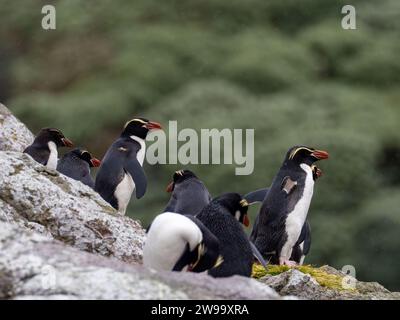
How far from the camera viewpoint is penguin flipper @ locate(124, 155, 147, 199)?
955 centimetres

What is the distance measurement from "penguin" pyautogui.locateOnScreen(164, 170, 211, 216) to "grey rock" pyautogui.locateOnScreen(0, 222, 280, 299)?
290cm

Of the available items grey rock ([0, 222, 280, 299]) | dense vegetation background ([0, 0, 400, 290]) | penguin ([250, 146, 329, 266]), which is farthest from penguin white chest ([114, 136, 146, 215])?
dense vegetation background ([0, 0, 400, 290])

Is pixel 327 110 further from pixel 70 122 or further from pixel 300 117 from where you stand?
pixel 70 122

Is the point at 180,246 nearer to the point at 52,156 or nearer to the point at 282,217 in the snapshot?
the point at 282,217

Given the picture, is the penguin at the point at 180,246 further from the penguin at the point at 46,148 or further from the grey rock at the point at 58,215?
the penguin at the point at 46,148

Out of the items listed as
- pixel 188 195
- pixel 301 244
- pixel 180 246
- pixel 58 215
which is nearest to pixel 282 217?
pixel 188 195

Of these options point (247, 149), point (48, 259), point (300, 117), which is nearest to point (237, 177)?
point (247, 149)

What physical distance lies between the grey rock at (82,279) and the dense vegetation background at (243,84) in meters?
17.5

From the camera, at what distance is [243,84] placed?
3591 cm

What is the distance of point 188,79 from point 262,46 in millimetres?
2958

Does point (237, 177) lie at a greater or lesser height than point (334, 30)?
lesser

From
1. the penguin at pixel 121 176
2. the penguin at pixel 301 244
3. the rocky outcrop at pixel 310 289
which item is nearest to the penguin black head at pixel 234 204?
the rocky outcrop at pixel 310 289

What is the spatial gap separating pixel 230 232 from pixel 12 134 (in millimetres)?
3874

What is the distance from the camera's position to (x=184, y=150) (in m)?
27.4
